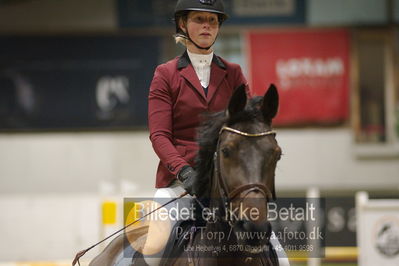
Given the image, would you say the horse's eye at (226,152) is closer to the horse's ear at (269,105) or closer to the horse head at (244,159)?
the horse head at (244,159)

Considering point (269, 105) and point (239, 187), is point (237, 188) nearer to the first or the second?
point (239, 187)

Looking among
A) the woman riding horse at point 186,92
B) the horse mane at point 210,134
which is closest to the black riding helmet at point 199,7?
the woman riding horse at point 186,92

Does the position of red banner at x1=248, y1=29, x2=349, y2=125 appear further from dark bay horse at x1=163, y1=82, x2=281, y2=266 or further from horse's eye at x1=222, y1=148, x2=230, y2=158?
horse's eye at x1=222, y1=148, x2=230, y2=158

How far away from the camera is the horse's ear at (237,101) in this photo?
258 centimetres

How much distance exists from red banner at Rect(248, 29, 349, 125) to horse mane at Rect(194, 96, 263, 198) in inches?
258

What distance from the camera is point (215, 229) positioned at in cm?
273

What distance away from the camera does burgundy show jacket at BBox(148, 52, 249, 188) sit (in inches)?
116

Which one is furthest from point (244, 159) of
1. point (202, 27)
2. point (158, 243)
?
point (202, 27)

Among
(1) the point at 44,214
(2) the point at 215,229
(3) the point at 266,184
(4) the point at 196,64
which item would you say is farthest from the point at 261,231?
(1) the point at 44,214

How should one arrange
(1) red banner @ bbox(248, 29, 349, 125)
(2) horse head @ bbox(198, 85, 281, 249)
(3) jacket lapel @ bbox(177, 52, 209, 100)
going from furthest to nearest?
(1) red banner @ bbox(248, 29, 349, 125) → (3) jacket lapel @ bbox(177, 52, 209, 100) → (2) horse head @ bbox(198, 85, 281, 249)

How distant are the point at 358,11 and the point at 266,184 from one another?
7114 mm

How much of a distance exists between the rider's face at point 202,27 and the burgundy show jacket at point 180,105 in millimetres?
106

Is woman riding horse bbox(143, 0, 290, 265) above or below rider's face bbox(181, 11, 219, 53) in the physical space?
below

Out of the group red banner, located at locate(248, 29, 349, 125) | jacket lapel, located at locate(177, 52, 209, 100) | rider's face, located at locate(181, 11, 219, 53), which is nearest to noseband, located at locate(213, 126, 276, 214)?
jacket lapel, located at locate(177, 52, 209, 100)
